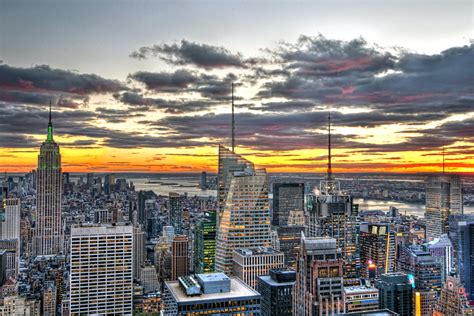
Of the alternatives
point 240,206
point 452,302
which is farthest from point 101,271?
point 452,302

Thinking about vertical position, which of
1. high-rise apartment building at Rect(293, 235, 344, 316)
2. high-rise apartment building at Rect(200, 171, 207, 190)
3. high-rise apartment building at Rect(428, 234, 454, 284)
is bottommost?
high-rise apartment building at Rect(428, 234, 454, 284)

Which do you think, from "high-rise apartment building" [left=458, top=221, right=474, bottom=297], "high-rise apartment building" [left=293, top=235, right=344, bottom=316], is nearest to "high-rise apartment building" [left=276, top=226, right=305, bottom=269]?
"high-rise apartment building" [left=458, top=221, right=474, bottom=297]

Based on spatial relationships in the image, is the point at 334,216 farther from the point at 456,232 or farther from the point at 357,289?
the point at 357,289

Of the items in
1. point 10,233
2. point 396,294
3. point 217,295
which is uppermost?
point 217,295

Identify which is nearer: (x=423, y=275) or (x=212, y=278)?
(x=212, y=278)

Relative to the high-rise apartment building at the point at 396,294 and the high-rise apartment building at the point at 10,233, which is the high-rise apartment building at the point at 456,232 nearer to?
the high-rise apartment building at the point at 396,294

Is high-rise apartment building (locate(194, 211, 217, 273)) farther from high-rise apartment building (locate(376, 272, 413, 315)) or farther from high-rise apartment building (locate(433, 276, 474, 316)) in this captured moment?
high-rise apartment building (locate(433, 276, 474, 316))
